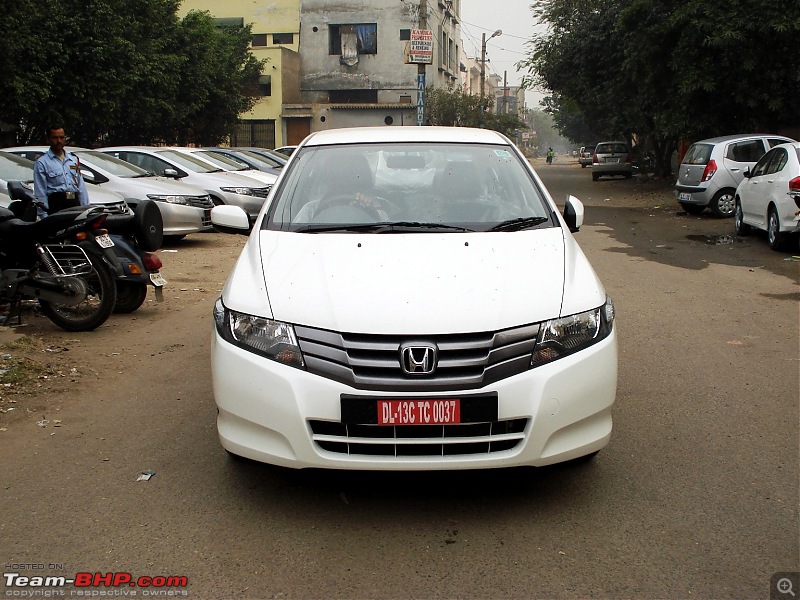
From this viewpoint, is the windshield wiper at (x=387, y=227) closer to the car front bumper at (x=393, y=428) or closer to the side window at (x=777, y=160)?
the car front bumper at (x=393, y=428)

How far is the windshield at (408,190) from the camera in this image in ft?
15.3

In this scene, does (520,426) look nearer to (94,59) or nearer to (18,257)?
(18,257)

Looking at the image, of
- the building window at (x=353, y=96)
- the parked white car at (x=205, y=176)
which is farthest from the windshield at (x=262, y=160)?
the building window at (x=353, y=96)

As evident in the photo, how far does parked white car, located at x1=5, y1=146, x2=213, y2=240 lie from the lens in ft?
41.4

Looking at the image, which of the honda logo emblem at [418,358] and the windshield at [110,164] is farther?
the windshield at [110,164]

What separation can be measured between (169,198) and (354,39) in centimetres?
4334

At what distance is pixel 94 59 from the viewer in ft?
66.0

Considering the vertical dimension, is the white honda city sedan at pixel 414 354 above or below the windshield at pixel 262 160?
below

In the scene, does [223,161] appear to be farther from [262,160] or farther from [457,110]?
[457,110]

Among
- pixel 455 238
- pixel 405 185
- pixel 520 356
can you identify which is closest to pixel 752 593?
pixel 520 356

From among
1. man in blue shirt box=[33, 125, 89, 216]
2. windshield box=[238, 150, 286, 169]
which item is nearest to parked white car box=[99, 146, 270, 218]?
windshield box=[238, 150, 286, 169]

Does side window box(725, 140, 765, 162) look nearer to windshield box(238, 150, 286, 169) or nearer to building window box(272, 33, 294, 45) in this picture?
windshield box(238, 150, 286, 169)

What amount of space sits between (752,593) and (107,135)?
26.7 m

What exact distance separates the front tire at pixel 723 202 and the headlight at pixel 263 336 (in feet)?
50.8
